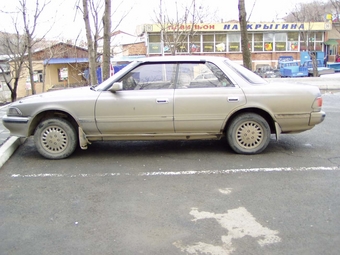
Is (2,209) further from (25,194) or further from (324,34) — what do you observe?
(324,34)

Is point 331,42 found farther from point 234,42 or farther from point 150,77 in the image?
point 150,77

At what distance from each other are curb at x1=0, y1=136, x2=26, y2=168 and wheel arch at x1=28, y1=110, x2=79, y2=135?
1.76 feet

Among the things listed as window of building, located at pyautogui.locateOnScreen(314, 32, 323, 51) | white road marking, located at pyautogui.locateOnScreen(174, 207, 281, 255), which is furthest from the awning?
white road marking, located at pyautogui.locateOnScreen(174, 207, 281, 255)

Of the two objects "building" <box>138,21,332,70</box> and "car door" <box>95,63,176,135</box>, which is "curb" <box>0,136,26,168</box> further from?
"building" <box>138,21,332,70</box>

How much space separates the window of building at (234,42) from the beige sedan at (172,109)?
33.3 metres

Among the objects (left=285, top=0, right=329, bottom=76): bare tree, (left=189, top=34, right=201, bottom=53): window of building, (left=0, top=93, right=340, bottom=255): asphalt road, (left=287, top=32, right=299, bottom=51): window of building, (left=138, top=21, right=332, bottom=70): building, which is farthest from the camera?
(left=287, top=32, right=299, bottom=51): window of building

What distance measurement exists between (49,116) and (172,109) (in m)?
2.02

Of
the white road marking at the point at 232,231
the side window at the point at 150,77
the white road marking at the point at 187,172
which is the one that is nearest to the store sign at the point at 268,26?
the side window at the point at 150,77

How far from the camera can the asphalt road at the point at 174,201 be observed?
10.3ft

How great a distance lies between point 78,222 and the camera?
3582mm

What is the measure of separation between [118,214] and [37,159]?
269cm

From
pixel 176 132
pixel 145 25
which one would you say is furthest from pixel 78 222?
pixel 145 25

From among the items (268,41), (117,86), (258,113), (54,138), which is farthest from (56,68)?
(258,113)

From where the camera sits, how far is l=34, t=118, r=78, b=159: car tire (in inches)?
225
